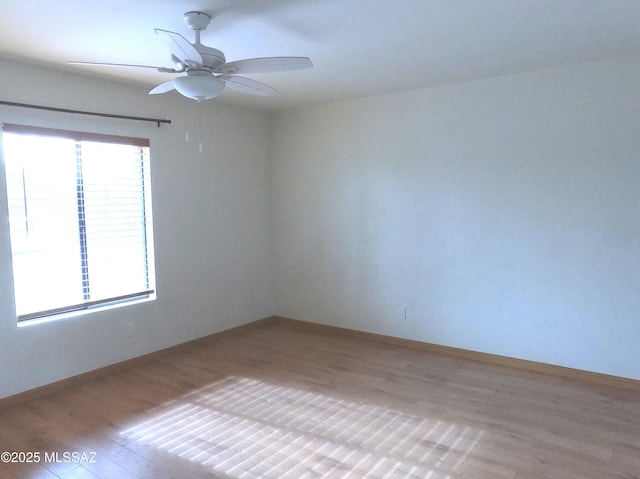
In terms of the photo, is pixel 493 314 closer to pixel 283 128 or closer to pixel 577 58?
pixel 577 58

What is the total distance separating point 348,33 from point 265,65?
671mm

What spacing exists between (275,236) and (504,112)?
2.86 m

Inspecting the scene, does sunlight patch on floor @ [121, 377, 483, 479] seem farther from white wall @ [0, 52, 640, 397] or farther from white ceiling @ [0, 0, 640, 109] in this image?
white ceiling @ [0, 0, 640, 109]

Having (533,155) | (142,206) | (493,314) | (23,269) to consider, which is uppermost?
(533,155)

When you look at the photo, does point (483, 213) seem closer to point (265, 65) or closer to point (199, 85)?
point (265, 65)

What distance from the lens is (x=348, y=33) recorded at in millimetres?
2676

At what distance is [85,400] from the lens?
10.7ft

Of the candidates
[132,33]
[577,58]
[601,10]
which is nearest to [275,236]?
[132,33]

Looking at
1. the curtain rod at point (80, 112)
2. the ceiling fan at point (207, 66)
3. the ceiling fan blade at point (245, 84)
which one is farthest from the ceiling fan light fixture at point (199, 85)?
the curtain rod at point (80, 112)

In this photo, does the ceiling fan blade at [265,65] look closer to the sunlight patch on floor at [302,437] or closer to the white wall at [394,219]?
the white wall at [394,219]

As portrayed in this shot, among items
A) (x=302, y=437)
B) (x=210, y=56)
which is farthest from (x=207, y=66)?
(x=302, y=437)

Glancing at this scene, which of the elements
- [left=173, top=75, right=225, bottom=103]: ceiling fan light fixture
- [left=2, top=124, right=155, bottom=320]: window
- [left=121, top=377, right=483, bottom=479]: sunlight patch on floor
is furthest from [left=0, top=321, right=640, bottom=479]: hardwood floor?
[left=173, top=75, right=225, bottom=103]: ceiling fan light fixture

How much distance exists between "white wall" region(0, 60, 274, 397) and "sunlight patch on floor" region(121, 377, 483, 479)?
106 centimetres

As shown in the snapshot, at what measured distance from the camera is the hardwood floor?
95.5 inches
